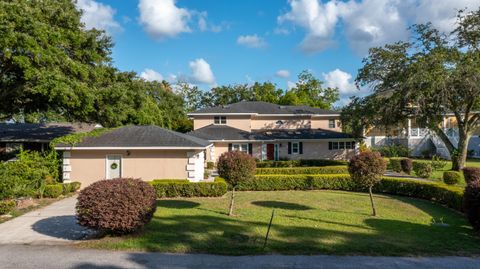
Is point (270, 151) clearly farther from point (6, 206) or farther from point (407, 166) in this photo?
point (6, 206)

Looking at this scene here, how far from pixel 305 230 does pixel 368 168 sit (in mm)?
4576

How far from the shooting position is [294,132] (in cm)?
3866

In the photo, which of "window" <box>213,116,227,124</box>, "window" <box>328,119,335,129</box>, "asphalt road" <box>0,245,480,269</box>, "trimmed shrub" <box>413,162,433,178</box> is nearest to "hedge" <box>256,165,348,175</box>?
"trimmed shrub" <box>413,162,433,178</box>

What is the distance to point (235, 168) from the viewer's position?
14.1m

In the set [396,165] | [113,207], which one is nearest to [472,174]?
[396,165]

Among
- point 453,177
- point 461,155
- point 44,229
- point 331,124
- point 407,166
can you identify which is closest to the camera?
point 44,229

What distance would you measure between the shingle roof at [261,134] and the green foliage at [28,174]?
15285mm

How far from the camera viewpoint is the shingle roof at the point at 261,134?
35.1 meters

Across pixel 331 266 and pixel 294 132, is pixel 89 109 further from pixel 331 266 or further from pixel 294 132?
pixel 294 132

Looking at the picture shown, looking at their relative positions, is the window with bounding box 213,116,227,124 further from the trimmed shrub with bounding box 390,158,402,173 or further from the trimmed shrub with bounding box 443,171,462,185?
the trimmed shrub with bounding box 443,171,462,185

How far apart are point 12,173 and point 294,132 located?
27860mm

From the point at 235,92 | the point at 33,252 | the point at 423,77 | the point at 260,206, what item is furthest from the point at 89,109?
the point at 235,92

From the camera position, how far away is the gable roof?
20578mm

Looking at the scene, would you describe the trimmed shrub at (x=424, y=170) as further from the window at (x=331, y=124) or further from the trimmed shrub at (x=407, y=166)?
the window at (x=331, y=124)
